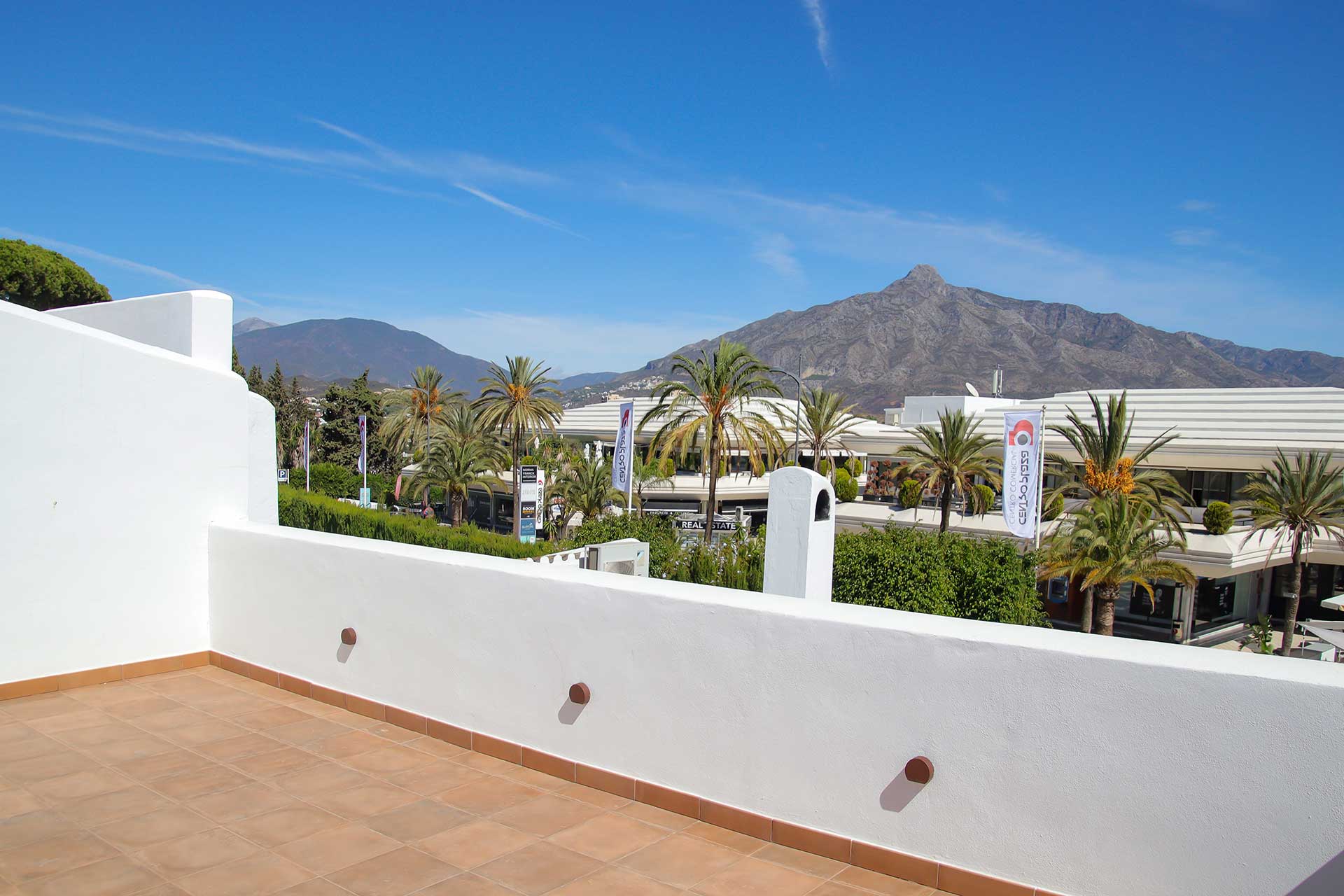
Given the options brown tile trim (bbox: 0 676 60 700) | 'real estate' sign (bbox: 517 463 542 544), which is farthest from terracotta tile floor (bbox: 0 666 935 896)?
'real estate' sign (bbox: 517 463 542 544)

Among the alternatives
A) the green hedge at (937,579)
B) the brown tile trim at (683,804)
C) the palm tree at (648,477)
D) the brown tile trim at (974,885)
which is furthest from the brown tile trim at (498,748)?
the palm tree at (648,477)

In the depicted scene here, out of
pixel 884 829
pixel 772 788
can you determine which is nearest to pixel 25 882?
pixel 772 788

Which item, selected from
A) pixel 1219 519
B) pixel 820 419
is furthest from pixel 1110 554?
pixel 820 419

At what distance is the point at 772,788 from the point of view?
4234 millimetres

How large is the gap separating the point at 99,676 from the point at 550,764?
404cm

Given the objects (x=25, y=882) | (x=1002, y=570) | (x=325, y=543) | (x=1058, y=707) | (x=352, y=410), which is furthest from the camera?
(x=352, y=410)

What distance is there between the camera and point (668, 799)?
4.58 meters

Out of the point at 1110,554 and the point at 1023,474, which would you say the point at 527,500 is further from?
the point at 1110,554

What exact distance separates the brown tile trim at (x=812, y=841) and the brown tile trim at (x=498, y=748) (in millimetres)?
1720

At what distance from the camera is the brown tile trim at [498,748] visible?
5.21 meters

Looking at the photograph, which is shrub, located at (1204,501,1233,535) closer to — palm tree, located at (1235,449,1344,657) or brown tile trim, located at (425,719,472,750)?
palm tree, located at (1235,449,1344,657)

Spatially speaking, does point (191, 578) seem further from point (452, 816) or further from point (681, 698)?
point (681, 698)

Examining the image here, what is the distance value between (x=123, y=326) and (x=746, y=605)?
699 cm

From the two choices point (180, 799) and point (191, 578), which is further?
point (191, 578)
